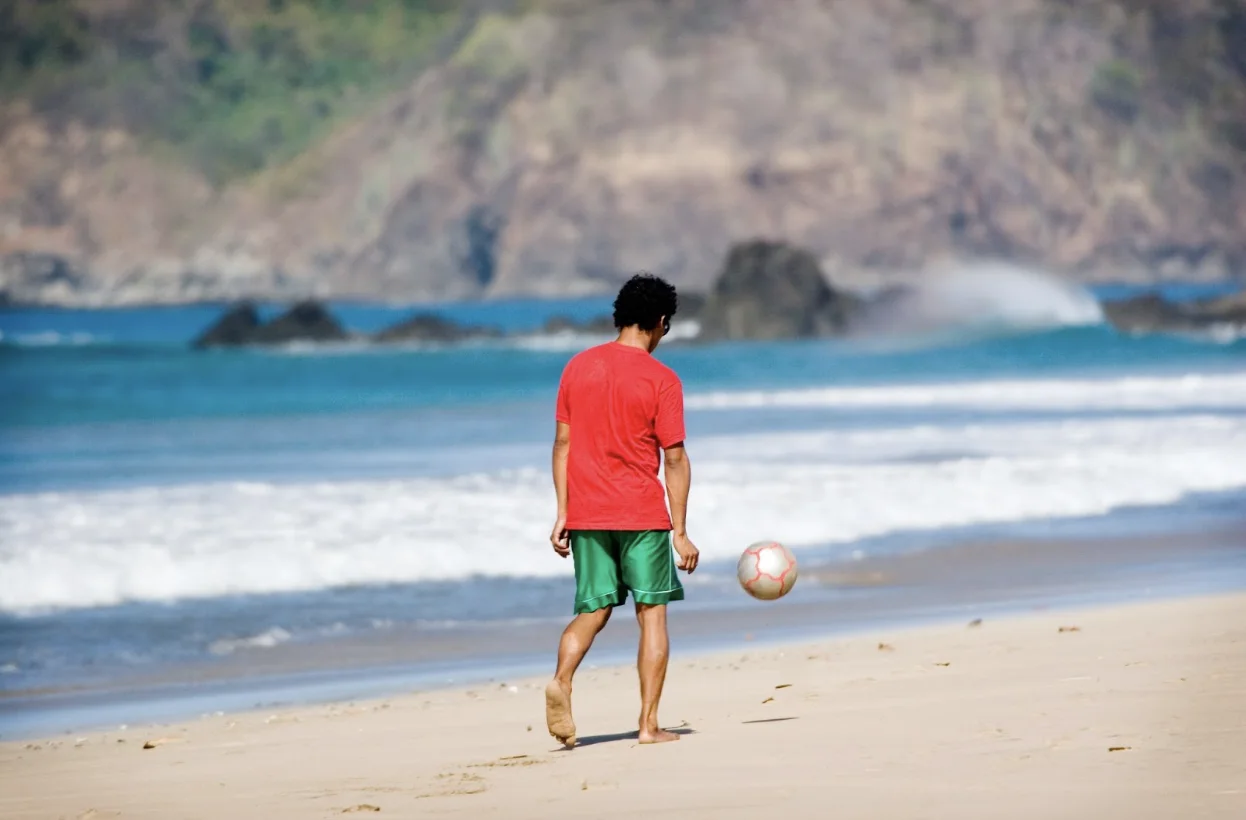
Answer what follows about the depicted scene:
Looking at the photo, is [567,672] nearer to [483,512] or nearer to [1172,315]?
[483,512]

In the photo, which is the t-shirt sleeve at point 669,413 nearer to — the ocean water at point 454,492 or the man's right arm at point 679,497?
the man's right arm at point 679,497

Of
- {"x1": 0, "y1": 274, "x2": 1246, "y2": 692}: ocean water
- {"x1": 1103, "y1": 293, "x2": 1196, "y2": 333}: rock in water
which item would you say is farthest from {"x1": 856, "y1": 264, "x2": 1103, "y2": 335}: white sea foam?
{"x1": 0, "y1": 274, "x2": 1246, "y2": 692}: ocean water

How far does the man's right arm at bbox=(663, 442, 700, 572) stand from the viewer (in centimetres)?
591

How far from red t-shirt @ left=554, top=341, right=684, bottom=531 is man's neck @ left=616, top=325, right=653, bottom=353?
0.18ft

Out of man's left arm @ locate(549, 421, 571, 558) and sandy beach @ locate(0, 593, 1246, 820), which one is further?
man's left arm @ locate(549, 421, 571, 558)

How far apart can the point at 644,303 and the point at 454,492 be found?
9.72 meters

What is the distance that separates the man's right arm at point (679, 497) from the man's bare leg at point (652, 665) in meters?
0.17

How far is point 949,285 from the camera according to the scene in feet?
300

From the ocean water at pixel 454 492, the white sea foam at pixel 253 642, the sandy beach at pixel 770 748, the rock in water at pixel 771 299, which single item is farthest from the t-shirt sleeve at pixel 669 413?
the rock in water at pixel 771 299

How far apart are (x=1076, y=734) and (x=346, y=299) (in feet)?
605

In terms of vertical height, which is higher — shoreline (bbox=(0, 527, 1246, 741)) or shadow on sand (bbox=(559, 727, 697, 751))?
shoreline (bbox=(0, 527, 1246, 741))

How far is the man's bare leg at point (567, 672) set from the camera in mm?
5891

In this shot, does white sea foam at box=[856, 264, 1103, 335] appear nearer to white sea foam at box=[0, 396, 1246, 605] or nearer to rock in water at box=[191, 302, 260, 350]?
rock in water at box=[191, 302, 260, 350]

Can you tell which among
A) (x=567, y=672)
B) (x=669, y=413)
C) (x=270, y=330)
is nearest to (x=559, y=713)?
(x=567, y=672)
